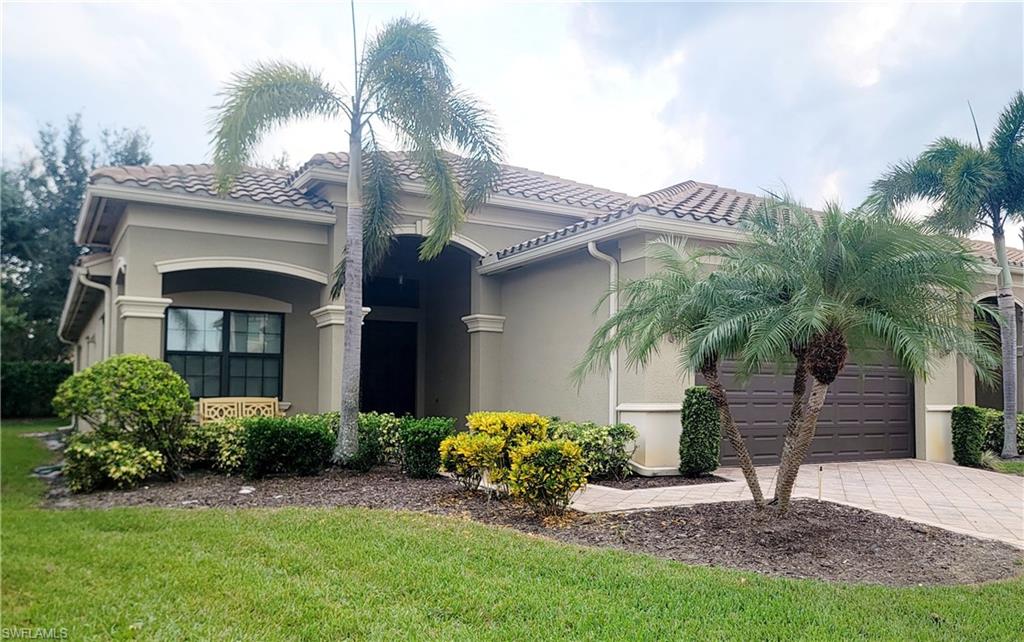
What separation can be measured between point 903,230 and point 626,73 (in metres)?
6.60

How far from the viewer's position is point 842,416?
39.0 ft

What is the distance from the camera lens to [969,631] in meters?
4.10

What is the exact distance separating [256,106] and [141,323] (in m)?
3.65

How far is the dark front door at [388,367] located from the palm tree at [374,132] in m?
5.03

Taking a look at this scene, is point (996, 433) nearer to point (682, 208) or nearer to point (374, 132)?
point (682, 208)

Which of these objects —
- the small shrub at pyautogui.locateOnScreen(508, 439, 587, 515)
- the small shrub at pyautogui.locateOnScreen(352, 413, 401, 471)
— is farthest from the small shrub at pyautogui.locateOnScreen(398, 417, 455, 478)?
the small shrub at pyautogui.locateOnScreen(508, 439, 587, 515)

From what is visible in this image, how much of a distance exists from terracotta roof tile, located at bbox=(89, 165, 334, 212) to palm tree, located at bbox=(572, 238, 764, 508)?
6003 mm

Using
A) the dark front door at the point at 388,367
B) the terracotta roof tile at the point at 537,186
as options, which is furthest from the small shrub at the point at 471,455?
→ the dark front door at the point at 388,367

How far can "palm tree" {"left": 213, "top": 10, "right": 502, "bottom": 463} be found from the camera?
9039mm

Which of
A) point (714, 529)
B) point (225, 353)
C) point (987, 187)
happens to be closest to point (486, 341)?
point (225, 353)

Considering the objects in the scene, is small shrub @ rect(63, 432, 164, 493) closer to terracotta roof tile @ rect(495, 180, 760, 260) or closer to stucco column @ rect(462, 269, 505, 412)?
stucco column @ rect(462, 269, 505, 412)

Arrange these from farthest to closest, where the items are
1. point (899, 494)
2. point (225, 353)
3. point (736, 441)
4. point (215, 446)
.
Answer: point (225, 353), point (215, 446), point (899, 494), point (736, 441)

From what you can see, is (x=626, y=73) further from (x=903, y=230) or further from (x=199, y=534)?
(x=199, y=534)

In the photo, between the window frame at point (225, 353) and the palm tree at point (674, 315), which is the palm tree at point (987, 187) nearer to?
the palm tree at point (674, 315)
